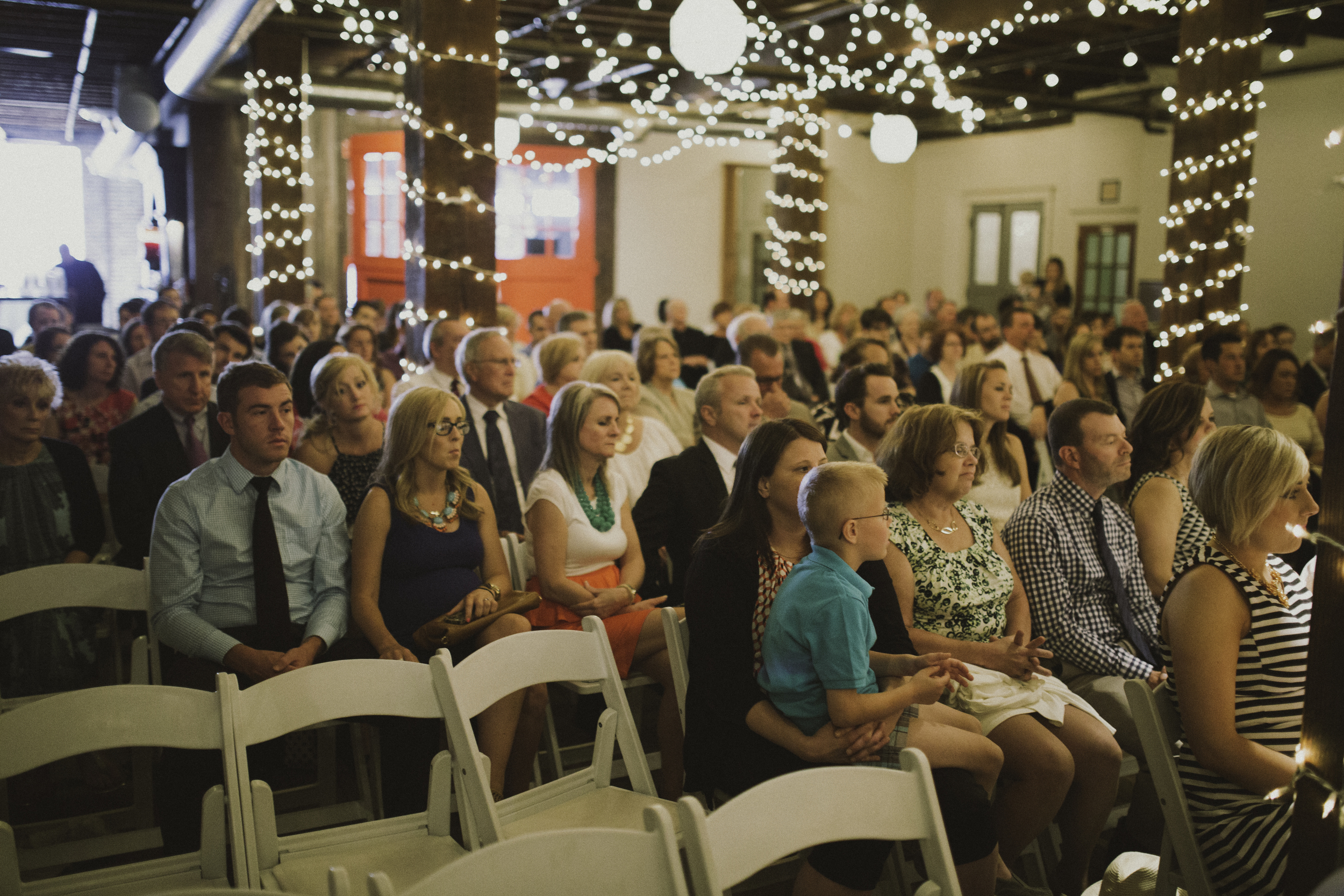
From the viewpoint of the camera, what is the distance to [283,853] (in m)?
2.04

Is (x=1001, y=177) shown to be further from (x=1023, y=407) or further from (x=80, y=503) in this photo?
(x=80, y=503)

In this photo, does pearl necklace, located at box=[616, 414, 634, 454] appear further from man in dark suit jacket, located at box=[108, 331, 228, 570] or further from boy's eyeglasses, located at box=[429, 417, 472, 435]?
man in dark suit jacket, located at box=[108, 331, 228, 570]

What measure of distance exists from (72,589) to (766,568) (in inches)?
72.4

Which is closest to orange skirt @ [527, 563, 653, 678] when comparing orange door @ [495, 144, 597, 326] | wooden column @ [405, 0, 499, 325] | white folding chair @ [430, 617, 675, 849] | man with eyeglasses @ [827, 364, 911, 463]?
white folding chair @ [430, 617, 675, 849]

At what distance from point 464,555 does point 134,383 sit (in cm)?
412

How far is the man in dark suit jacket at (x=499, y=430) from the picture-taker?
414cm

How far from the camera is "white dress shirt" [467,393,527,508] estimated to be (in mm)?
4191

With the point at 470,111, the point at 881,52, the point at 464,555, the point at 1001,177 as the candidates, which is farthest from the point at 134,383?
the point at 1001,177

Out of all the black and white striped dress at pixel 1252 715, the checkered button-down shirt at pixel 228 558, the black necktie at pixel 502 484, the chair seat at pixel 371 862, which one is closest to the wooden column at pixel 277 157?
the black necktie at pixel 502 484

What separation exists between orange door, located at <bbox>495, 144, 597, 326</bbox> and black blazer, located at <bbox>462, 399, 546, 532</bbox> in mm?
9505

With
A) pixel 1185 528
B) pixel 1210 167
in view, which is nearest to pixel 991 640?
pixel 1185 528

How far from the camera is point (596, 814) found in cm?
225

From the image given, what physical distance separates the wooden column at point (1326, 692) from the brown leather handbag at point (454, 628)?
196 cm

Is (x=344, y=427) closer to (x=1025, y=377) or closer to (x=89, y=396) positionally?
(x=89, y=396)
